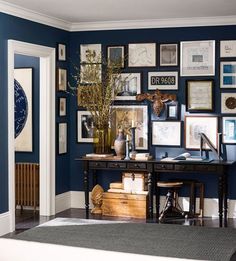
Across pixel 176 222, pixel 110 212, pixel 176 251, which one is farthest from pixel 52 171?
pixel 176 251

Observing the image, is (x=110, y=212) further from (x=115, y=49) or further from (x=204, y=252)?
(x=204, y=252)

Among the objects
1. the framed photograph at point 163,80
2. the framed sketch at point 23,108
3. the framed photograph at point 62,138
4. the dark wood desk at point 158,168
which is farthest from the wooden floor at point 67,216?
the framed photograph at point 163,80

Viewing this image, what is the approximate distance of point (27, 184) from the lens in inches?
305

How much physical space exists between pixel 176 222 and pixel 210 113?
153 centimetres

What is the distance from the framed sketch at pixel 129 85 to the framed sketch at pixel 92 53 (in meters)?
0.43

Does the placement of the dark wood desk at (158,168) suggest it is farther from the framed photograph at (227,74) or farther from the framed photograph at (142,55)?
the framed photograph at (142,55)

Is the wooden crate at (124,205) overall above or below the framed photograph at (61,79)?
below

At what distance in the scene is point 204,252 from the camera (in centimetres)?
450

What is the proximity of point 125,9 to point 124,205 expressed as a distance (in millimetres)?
2552

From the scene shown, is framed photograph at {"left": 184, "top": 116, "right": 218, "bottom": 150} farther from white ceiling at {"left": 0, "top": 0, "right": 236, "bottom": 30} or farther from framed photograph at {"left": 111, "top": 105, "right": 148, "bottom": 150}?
white ceiling at {"left": 0, "top": 0, "right": 236, "bottom": 30}

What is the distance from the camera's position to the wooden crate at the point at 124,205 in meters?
7.36

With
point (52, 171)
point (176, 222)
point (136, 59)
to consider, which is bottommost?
point (176, 222)

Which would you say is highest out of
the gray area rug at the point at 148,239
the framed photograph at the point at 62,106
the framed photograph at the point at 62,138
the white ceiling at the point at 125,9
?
the white ceiling at the point at 125,9

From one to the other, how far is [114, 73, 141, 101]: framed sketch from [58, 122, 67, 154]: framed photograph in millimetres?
858
